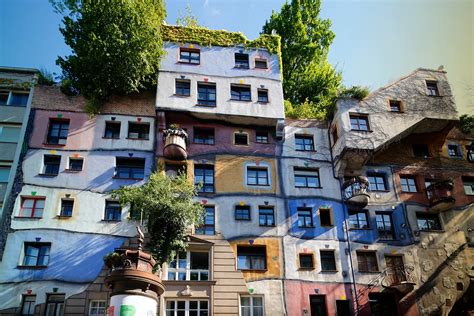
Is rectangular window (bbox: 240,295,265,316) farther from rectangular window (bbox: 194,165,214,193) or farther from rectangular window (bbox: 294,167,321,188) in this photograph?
rectangular window (bbox: 294,167,321,188)

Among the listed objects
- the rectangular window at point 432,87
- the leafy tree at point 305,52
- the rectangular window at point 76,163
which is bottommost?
the rectangular window at point 76,163

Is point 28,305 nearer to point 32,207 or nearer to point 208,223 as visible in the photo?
point 32,207

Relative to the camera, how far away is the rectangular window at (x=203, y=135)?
971 inches

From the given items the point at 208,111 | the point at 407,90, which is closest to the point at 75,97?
the point at 208,111

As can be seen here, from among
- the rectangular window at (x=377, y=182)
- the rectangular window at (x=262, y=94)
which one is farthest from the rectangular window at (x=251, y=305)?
the rectangular window at (x=262, y=94)

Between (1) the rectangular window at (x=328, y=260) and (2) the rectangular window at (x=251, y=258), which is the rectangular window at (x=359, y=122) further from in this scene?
(2) the rectangular window at (x=251, y=258)

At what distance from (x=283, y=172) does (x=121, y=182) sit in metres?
8.86

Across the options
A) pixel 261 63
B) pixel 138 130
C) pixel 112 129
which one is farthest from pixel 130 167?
pixel 261 63

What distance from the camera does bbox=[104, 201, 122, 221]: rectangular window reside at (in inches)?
849

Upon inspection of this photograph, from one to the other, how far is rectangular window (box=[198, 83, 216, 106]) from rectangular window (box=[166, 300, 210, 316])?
11.1m

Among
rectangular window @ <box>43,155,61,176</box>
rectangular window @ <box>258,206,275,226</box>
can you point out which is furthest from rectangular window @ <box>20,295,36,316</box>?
rectangular window @ <box>258,206,275,226</box>

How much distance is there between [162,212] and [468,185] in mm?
18891

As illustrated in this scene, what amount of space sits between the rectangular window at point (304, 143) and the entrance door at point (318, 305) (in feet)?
27.9

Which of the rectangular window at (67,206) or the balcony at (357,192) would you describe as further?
the balcony at (357,192)
